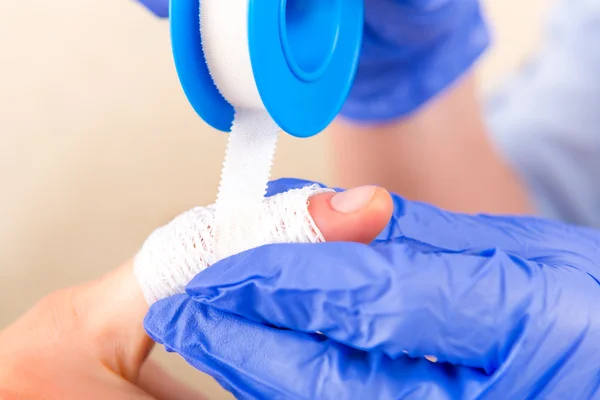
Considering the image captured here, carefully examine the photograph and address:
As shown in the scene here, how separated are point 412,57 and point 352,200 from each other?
633 mm

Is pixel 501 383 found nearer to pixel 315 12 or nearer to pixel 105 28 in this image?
pixel 315 12

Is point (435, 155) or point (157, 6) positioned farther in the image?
point (435, 155)

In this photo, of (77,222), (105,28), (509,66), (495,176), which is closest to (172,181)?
(77,222)

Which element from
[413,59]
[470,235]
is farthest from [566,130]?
[470,235]

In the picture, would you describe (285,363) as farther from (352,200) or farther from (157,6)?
(157,6)

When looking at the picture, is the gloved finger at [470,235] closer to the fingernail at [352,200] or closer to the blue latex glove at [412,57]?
the fingernail at [352,200]

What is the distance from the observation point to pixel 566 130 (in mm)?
1352

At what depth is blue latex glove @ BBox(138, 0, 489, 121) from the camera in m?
1.01

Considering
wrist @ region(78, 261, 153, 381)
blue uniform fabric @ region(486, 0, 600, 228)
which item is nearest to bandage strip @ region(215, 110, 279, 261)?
wrist @ region(78, 261, 153, 381)

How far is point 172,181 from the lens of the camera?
3.91ft

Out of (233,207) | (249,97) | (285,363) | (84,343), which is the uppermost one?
(249,97)

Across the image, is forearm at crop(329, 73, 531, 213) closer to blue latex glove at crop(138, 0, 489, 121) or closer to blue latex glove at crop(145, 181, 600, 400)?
blue latex glove at crop(138, 0, 489, 121)

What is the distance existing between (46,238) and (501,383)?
0.85 metres

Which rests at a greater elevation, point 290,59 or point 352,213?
point 290,59
